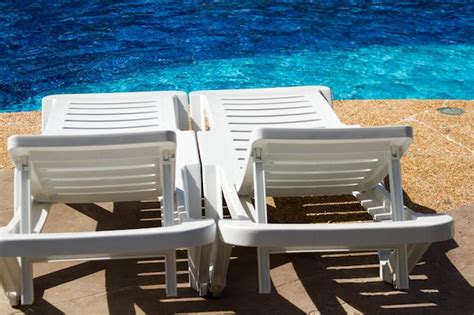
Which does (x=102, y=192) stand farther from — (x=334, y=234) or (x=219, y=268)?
(x=334, y=234)

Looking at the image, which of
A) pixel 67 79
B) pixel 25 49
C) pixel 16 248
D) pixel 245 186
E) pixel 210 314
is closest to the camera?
pixel 16 248

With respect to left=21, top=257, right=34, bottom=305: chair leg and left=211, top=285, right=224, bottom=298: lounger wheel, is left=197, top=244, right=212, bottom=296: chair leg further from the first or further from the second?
left=21, top=257, right=34, bottom=305: chair leg

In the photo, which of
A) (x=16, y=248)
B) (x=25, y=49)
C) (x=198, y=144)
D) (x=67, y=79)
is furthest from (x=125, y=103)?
(x=25, y=49)

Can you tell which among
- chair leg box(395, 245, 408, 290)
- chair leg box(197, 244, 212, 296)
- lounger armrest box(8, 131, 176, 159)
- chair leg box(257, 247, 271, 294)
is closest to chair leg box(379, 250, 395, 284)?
chair leg box(395, 245, 408, 290)

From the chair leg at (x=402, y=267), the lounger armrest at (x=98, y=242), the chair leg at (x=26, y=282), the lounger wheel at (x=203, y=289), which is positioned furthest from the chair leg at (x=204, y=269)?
the chair leg at (x=402, y=267)

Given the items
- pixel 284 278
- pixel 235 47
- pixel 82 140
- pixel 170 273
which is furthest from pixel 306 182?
pixel 235 47

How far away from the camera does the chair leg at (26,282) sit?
3486mm

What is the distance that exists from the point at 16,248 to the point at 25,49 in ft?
28.4

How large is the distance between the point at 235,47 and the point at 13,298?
7833 mm

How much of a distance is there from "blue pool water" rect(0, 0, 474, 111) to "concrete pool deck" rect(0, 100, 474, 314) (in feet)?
15.7

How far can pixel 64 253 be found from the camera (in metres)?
3.21

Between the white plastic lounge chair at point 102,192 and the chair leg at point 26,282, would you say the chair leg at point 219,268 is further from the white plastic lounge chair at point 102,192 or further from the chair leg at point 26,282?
the chair leg at point 26,282

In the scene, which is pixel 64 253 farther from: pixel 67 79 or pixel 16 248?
pixel 67 79

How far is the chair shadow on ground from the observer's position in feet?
12.6
